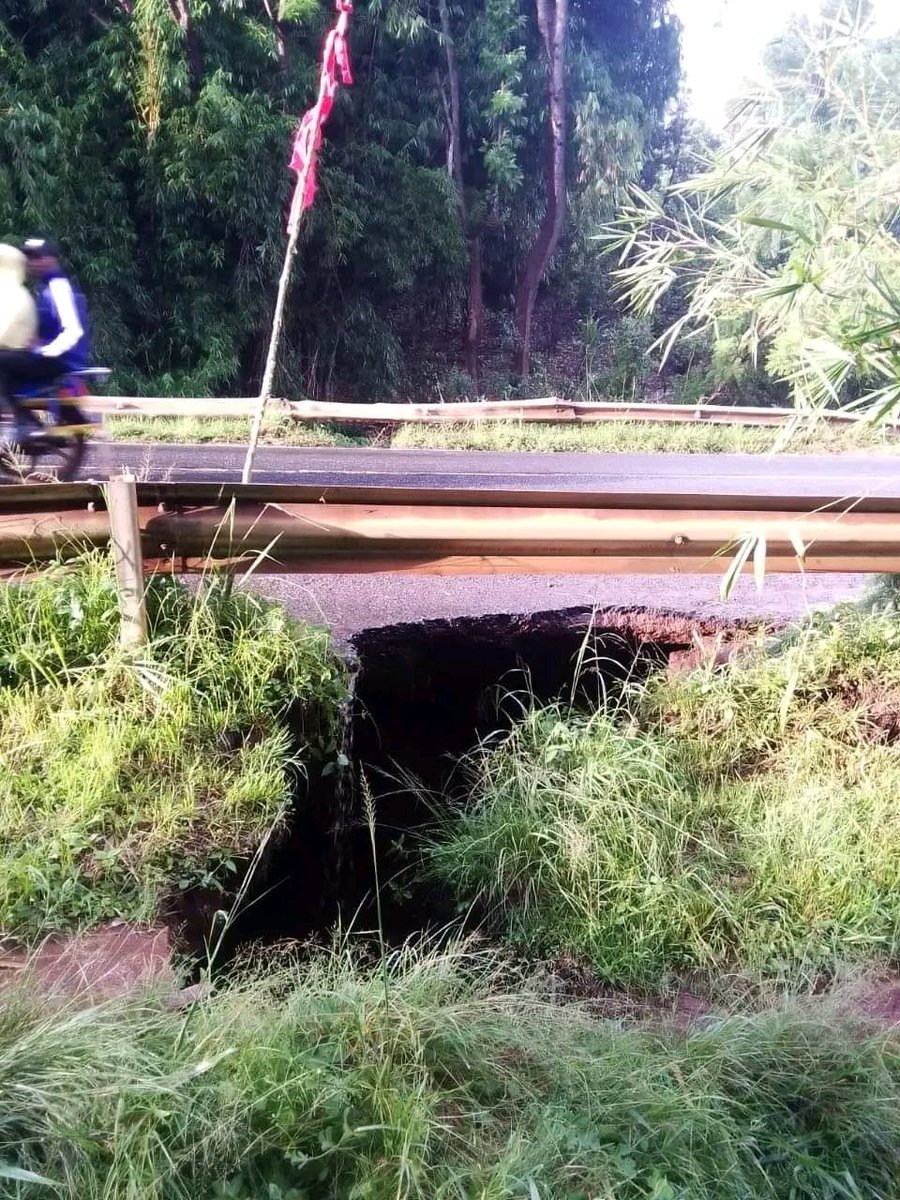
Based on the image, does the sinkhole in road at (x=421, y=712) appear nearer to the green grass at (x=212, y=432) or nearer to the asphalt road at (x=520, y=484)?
the asphalt road at (x=520, y=484)

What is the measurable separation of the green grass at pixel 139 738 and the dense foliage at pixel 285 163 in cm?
86

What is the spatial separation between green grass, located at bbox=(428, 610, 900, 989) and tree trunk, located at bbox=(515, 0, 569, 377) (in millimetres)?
1557

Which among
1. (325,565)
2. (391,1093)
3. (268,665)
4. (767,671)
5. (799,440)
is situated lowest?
(391,1093)

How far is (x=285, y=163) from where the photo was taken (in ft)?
10.0

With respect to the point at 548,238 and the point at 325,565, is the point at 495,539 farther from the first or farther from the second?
the point at 548,238

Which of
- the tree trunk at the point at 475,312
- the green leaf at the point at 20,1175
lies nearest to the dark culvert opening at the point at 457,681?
the tree trunk at the point at 475,312

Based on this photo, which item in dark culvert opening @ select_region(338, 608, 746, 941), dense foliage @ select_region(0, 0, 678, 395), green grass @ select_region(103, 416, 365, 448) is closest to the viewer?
dense foliage @ select_region(0, 0, 678, 395)

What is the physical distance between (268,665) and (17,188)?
1818mm

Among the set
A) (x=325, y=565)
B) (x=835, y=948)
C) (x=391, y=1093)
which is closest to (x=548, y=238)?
(x=325, y=565)

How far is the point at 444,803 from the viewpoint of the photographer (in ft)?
11.2

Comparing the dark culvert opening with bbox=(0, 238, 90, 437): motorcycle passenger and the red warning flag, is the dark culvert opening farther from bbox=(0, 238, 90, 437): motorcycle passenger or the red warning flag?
the red warning flag

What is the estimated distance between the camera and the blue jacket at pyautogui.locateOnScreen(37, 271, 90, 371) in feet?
7.84

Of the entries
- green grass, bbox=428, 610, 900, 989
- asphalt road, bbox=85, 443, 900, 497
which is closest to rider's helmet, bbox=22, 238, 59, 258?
asphalt road, bbox=85, 443, 900, 497

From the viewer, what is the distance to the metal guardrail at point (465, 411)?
2842 millimetres
